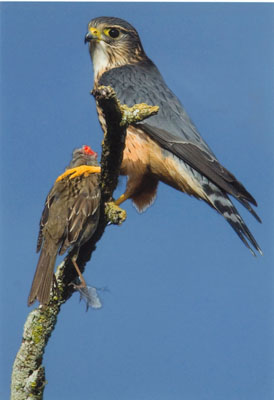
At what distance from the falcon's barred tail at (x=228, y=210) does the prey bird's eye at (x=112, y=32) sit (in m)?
1.88

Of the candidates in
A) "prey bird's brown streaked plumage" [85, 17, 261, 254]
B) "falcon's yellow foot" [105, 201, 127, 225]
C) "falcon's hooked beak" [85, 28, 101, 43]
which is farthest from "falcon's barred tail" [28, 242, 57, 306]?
"falcon's hooked beak" [85, 28, 101, 43]

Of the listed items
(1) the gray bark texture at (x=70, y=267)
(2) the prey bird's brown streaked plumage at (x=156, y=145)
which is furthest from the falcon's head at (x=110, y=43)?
(1) the gray bark texture at (x=70, y=267)

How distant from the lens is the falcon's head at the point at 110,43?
5699mm

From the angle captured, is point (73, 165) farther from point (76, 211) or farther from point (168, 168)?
point (76, 211)

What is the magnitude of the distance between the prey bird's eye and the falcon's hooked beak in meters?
0.11

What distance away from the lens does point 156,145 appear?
16.6ft

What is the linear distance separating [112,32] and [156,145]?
56.1 inches

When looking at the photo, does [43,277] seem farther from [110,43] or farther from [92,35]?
[110,43]

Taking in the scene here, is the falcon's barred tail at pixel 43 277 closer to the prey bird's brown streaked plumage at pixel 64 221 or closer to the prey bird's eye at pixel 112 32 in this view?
the prey bird's brown streaked plumage at pixel 64 221

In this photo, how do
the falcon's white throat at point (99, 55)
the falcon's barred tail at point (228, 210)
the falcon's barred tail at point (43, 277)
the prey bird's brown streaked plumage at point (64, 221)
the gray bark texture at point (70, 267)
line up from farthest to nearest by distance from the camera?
the falcon's white throat at point (99, 55) → the falcon's barred tail at point (228, 210) → the prey bird's brown streaked plumage at point (64, 221) → the falcon's barred tail at point (43, 277) → the gray bark texture at point (70, 267)

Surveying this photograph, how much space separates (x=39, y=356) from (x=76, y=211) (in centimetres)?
97

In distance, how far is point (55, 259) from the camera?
395 centimetres

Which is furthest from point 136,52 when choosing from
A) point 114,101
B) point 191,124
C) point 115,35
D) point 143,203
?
point 114,101

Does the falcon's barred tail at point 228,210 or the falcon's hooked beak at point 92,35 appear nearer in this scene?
the falcon's barred tail at point 228,210
